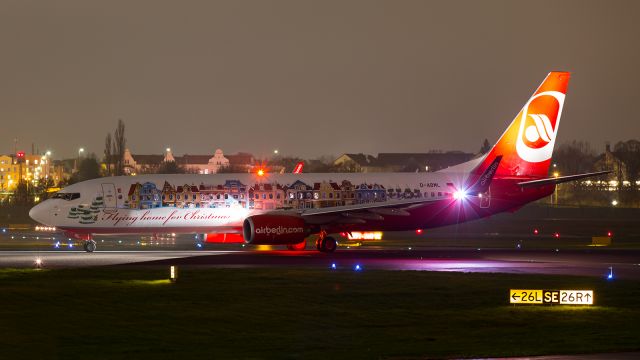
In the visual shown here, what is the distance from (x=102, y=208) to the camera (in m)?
55.0

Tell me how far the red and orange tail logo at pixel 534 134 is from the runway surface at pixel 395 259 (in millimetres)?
5347

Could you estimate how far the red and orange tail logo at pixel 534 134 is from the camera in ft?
195

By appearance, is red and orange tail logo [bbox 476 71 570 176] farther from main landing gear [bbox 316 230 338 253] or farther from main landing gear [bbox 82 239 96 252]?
main landing gear [bbox 82 239 96 252]

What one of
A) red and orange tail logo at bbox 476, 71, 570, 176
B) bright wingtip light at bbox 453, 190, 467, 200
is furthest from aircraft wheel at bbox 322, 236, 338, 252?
red and orange tail logo at bbox 476, 71, 570, 176

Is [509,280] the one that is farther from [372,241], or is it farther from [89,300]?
[372,241]

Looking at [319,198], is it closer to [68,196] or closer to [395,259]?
[395,259]

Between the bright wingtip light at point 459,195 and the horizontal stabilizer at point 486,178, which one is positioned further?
the bright wingtip light at point 459,195

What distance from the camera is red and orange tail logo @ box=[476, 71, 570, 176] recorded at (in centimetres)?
5938

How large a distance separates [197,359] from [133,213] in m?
34.2

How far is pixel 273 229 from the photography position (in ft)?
169

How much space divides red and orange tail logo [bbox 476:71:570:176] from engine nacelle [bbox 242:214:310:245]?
12748 millimetres

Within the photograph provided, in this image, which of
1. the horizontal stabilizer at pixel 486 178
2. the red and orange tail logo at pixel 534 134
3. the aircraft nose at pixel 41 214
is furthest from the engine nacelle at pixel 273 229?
the red and orange tail logo at pixel 534 134

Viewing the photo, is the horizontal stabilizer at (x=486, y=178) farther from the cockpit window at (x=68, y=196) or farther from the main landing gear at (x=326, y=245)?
the cockpit window at (x=68, y=196)

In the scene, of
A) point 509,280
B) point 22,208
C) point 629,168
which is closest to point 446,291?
point 509,280
